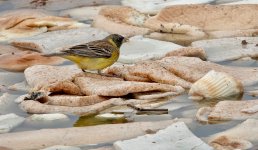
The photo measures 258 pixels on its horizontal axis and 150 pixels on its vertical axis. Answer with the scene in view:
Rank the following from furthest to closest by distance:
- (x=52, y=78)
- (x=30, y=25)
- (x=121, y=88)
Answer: (x=30, y=25), (x=52, y=78), (x=121, y=88)

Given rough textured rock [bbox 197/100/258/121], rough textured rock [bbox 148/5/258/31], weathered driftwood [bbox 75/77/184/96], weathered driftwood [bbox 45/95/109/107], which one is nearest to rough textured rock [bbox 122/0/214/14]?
rough textured rock [bbox 148/5/258/31]

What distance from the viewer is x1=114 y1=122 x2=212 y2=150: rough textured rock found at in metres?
5.37

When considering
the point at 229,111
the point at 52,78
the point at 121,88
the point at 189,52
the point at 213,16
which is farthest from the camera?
the point at 213,16

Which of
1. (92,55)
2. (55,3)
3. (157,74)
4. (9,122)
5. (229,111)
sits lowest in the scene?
(9,122)

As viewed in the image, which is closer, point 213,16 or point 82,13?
point 213,16

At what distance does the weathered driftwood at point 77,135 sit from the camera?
5695 millimetres

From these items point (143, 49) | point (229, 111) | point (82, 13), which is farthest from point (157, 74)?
point (82, 13)

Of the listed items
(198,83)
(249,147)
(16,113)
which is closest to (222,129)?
(249,147)

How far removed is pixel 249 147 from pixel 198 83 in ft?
4.41

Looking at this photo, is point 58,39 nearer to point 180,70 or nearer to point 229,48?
point 229,48

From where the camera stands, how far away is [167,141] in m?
5.49

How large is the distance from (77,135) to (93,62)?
1608 millimetres

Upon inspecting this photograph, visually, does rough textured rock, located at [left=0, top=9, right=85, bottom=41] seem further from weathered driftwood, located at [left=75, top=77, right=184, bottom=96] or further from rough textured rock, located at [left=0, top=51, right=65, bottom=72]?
weathered driftwood, located at [left=75, top=77, right=184, bottom=96]

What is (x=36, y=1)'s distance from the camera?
10773mm
